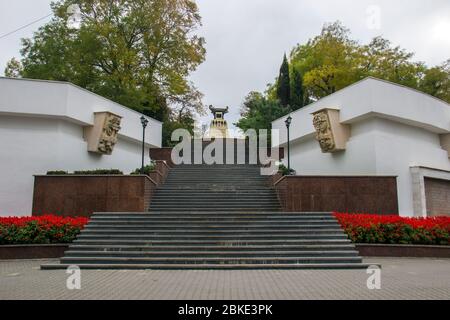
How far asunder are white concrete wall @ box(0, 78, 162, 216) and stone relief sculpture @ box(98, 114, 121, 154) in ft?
3.06

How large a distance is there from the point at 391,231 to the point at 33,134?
1584cm

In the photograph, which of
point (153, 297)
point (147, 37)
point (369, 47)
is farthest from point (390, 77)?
point (153, 297)

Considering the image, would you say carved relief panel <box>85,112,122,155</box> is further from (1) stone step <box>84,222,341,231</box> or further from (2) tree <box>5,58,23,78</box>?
(2) tree <box>5,58,23,78</box>

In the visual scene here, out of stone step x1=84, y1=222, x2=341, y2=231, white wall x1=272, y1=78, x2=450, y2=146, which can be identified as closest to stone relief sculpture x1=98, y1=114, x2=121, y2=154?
stone step x1=84, y1=222, x2=341, y2=231

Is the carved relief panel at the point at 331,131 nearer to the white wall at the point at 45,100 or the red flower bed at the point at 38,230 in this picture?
the white wall at the point at 45,100

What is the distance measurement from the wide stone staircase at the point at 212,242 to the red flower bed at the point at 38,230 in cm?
67

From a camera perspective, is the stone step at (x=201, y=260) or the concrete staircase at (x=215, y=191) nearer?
the stone step at (x=201, y=260)

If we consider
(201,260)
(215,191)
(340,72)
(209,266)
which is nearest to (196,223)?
(201,260)

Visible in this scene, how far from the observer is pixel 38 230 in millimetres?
14898

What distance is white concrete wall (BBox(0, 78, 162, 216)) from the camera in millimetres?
19203

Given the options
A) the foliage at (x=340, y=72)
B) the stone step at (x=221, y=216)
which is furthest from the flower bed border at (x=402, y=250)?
the foliage at (x=340, y=72)

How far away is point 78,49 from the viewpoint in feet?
96.8

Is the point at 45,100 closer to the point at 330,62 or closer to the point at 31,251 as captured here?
the point at 31,251

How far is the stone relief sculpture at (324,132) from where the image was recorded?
22.0 meters
